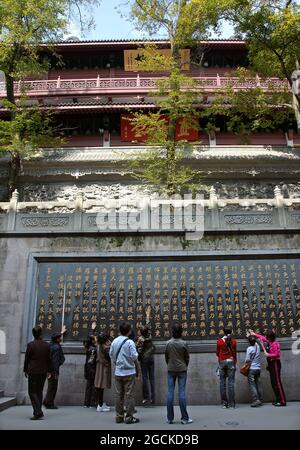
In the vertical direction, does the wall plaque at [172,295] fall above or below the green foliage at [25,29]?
below

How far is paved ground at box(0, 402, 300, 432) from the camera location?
4383mm

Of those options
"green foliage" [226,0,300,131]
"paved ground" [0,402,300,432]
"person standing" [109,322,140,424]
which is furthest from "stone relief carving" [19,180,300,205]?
"person standing" [109,322,140,424]

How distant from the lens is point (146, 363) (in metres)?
6.23

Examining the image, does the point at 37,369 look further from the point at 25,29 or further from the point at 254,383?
the point at 25,29

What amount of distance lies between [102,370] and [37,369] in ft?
3.54

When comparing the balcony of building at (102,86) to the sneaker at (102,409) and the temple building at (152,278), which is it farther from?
the sneaker at (102,409)

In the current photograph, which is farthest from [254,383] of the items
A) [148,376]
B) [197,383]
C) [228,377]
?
[148,376]

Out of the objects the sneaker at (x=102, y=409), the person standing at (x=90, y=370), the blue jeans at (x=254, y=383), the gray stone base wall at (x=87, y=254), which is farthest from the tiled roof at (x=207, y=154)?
the sneaker at (x=102, y=409)

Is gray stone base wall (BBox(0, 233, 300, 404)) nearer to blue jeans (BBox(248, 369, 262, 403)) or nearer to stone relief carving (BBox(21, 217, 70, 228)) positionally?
stone relief carving (BBox(21, 217, 70, 228))

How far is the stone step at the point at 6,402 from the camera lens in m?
5.84

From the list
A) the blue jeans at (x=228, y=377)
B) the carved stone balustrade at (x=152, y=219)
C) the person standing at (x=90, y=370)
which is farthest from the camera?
the carved stone balustrade at (x=152, y=219)

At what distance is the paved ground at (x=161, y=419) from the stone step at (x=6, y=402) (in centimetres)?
10

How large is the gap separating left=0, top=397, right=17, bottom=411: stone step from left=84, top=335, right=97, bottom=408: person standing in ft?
3.86

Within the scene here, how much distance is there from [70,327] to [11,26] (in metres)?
8.90
